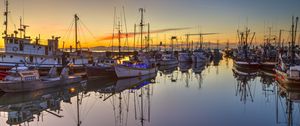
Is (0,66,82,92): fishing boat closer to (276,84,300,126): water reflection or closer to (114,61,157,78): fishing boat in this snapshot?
(114,61,157,78): fishing boat

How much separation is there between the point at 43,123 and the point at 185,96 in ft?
39.2

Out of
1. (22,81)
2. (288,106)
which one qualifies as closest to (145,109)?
(288,106)

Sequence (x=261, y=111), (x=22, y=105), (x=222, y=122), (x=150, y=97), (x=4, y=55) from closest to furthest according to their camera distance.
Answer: (x=222, y=122), (x=261, y=111), (x=22, y=105), (x=150, y=97), (x=4, y=55)

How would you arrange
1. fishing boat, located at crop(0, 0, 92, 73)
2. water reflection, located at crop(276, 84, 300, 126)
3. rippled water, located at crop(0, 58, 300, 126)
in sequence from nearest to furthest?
rippled water, located at crop(0, 58, 300, 126) → water reflection, located at crop(276, 84, 300, 126) → fishing boat, located at crop(0, 0, 92, 73)

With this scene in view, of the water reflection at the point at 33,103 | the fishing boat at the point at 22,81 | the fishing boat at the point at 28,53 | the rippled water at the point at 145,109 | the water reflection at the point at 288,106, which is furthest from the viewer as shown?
the fishing boat at the point at 28,53

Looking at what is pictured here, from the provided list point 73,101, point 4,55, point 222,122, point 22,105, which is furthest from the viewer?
point 4,55

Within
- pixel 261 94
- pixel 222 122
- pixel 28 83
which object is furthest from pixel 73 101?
pixel 261 94

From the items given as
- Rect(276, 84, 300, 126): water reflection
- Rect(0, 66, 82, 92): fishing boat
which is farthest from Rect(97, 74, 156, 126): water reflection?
Rect(276, 84, 300, 126): water reflection

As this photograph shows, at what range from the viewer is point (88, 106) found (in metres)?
18.5

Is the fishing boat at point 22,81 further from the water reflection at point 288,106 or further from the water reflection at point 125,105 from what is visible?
the water reflection at point 288,106

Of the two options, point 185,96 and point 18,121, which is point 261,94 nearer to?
point 185,96

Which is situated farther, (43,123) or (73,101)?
(73,101)

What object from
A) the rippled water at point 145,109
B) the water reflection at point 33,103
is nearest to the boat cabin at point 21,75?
the water reflection at point 33,103

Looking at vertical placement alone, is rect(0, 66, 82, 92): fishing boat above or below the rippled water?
above
